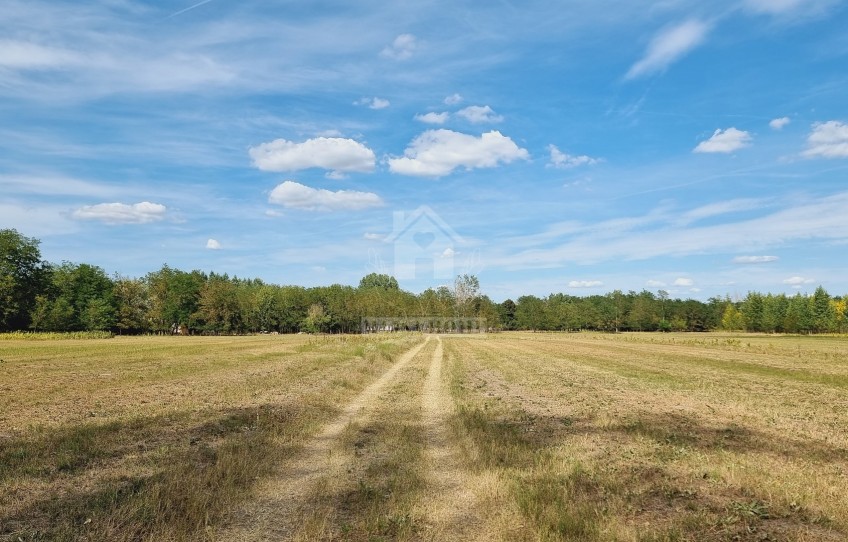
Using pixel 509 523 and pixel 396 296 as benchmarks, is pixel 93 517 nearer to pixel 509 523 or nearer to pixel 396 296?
pixel 509 523

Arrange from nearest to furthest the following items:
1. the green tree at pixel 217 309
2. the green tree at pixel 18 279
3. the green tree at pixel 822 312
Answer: the green tree at pixel 18 279, the green tree at pixel 822 312, the green tree at pixel 217 309

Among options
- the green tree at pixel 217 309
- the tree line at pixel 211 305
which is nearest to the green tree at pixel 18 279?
the tree line at pixel 211 305

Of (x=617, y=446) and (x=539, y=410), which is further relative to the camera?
(x=539, y=410)

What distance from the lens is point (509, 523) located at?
25.9 ft

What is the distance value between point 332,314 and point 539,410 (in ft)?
445

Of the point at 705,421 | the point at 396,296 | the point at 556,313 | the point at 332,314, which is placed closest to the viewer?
the point at 705,421

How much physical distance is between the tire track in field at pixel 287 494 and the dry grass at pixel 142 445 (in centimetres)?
38

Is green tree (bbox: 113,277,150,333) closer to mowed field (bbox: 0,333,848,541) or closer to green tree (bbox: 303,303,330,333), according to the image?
green tree (bbox: 303,303,330,333)

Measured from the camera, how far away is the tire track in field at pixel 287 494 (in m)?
7.73

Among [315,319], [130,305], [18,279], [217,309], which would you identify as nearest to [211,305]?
[217,309]

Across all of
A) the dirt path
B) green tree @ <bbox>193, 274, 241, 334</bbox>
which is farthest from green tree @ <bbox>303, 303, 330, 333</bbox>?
the dirt path

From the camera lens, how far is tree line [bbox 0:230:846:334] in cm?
10075

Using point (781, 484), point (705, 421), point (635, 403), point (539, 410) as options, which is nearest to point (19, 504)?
point (781, 484)

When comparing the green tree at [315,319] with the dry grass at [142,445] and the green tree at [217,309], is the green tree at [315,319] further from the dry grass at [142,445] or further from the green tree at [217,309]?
the dry grass at [142,445]
